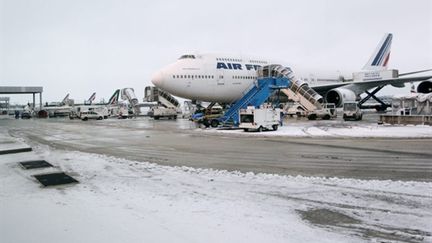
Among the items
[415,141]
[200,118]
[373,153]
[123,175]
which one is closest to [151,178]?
[123,175]

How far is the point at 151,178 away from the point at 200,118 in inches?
676

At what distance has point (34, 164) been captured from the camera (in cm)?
962

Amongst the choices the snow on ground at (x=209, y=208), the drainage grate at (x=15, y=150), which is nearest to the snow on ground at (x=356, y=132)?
the drainage grate at (x=15, y=150)

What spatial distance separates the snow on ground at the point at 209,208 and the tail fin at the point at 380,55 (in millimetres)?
41849

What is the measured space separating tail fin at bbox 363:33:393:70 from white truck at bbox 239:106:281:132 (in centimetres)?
2887

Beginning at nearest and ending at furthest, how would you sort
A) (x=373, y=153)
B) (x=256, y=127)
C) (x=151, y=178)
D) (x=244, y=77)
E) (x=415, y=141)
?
(x=151, y=178) → (x=373, y=153) → (x=415, y=141) → (x=256, y=127) → (x=244, y=77)

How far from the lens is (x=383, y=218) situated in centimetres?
504

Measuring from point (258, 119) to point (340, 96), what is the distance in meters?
13.0

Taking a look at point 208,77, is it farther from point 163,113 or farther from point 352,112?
point 163,113

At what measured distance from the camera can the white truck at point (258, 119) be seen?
20266mm

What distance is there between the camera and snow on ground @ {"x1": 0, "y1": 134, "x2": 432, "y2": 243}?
446 centimetres

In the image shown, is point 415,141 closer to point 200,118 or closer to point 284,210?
point 284,210

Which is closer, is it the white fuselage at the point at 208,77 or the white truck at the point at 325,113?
the white fuselage at the point at 208,77

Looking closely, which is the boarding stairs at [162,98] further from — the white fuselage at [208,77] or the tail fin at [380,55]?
the tail fin at [380,55]
